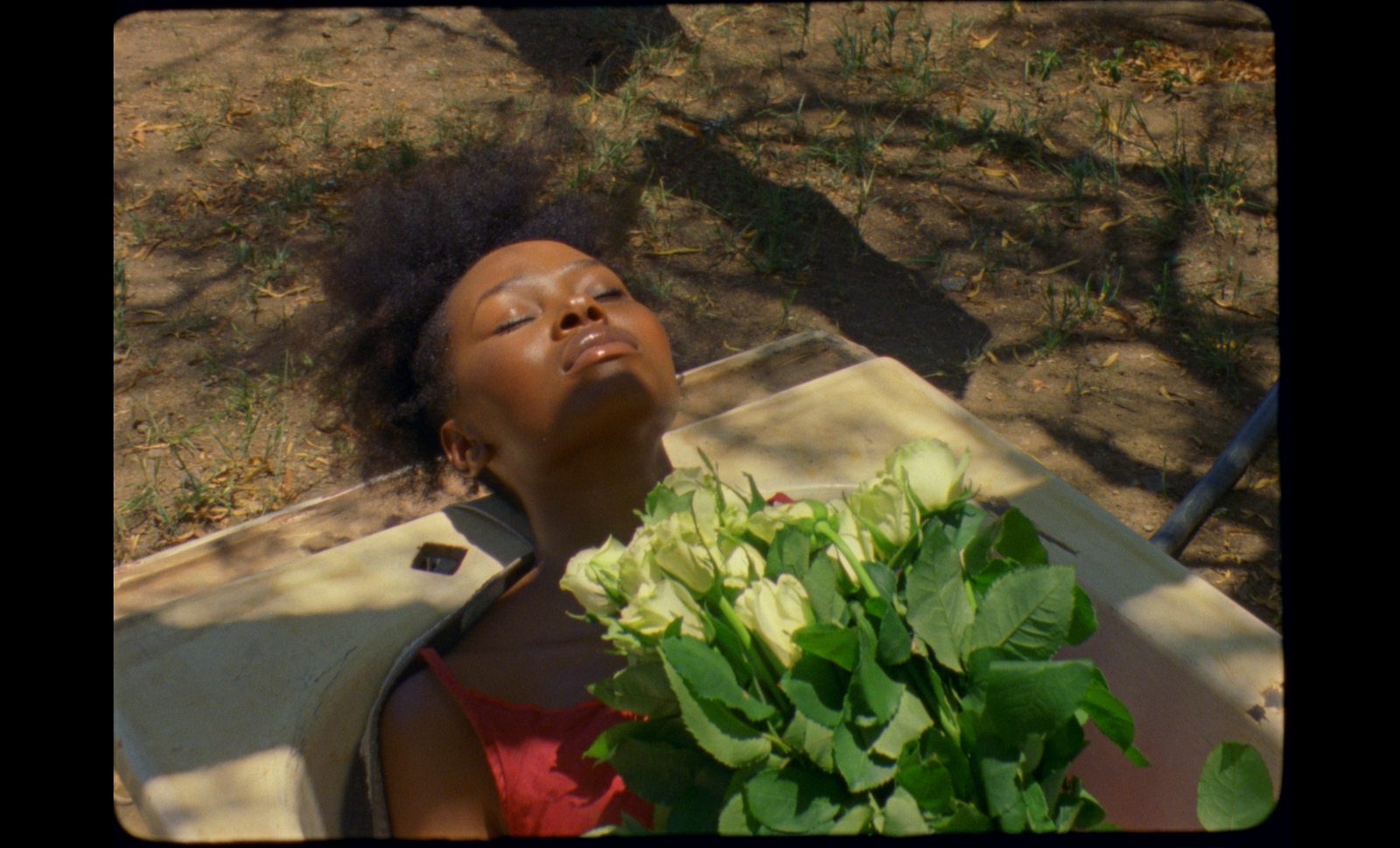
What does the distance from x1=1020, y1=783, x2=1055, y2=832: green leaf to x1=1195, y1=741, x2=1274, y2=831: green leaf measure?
182 millimetres

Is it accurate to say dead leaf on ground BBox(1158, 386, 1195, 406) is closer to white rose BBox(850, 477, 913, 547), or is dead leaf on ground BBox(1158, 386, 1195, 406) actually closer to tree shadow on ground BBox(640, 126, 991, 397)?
tree shadow on ground BBox(640, 126, 991, 397)

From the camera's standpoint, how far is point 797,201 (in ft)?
11.7

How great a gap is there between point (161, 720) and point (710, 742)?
96 cm

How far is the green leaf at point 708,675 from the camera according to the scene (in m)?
1.15

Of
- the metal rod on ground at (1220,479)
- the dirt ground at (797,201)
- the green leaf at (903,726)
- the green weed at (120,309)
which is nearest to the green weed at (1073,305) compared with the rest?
the dirt ground at (797,201)

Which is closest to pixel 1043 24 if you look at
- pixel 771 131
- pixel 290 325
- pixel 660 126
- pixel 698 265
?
pixel 771 131

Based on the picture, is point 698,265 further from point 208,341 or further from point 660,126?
point 208,341

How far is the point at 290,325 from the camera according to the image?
3.11m

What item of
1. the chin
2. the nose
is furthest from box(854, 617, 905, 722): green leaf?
the nose

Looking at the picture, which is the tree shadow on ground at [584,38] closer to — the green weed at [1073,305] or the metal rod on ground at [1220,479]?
the green weed at [1073,305]

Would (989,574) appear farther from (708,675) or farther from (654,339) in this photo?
(654,339)

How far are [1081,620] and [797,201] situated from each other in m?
2.49

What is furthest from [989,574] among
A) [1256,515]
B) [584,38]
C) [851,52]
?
[584,38]

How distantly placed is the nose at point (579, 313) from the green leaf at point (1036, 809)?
961 mm
